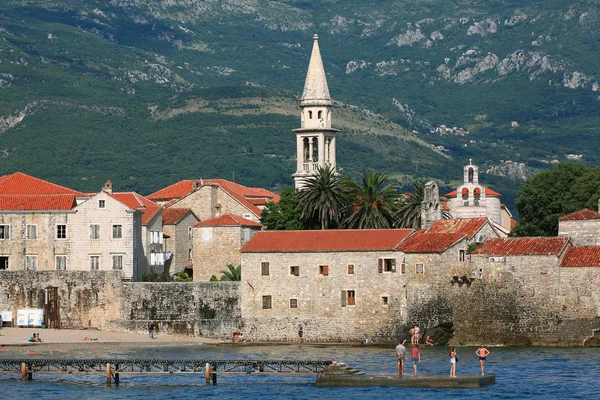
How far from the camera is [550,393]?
77562mm

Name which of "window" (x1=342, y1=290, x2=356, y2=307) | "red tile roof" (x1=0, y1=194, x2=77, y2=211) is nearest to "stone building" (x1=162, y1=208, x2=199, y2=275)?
"red tile roof" (x1=0, y1=194, x2=77, y2=211)

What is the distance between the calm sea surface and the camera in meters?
77.6

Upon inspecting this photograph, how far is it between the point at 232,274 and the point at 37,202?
48.1 ft

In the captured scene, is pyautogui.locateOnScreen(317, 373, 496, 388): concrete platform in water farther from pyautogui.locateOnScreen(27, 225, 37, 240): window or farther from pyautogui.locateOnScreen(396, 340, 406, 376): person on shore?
pyautogui.locateOnScreen(27, 225, 37, 240): window

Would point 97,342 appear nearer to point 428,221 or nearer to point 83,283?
point 83,283

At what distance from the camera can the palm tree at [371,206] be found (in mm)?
106062

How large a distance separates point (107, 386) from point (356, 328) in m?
19.7

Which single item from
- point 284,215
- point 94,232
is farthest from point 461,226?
point 94,232

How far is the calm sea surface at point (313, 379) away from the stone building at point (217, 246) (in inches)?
521

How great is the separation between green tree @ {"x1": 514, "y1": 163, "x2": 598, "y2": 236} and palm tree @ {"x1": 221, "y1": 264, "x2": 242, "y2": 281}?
78.5 ft

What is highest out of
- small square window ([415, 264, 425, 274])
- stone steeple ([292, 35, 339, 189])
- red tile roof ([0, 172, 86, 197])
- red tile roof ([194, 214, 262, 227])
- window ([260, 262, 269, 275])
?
stone steeple ([292, 35, 339, 189])

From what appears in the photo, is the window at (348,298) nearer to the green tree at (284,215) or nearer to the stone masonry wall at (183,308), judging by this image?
the stone masonry wall at (183,308)

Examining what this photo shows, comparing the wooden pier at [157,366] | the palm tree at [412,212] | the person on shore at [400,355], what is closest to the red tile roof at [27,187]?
the palm tree at [412,212]

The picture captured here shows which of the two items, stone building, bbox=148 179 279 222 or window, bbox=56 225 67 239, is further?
stone building, bbox=148 179 279 222
